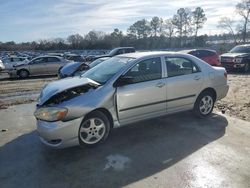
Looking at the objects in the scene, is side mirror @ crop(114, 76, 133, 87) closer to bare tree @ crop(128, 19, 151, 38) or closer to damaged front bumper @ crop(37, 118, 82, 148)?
damaged front bumper @ crop(37, 118, 82, 148)

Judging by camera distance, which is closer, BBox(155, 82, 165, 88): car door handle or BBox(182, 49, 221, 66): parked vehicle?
BBox(155, 82, 165, 88): car door handle

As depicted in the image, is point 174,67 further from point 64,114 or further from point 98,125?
point 64,114

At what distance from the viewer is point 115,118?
5.68 metres

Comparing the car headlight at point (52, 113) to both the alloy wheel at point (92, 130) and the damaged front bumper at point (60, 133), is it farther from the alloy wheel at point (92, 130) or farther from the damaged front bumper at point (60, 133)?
the alloy wheel at point (92, 130)

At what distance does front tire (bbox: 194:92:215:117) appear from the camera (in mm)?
7051

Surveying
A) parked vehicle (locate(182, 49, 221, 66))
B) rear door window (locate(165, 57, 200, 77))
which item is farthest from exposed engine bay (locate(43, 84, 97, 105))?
parked vehicle (locate(182, 49, 221, 66))

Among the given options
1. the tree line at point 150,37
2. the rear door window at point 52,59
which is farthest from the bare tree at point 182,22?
the rear door window at point 52,59

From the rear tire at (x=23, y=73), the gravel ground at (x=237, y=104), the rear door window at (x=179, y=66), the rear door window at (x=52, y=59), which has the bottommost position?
the rear tire at (x=23, y=73)

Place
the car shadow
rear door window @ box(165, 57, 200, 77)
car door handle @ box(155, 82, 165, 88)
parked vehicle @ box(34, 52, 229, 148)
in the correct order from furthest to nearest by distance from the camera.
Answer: rear door window @ box(165, 57, 200, 77)
car door handle @ box(155, 82, 165, 88)
parked vehicle @ box(34, 52, 229, 148)
the car shadow

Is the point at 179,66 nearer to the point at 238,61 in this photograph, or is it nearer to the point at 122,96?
the point at 122,96

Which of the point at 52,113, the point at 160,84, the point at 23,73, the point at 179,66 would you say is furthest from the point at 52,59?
the point at 52,113

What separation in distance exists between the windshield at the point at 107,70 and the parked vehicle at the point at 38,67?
52.1ft

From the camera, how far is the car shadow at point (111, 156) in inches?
171

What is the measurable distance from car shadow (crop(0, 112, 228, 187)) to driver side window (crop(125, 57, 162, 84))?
1140mm
